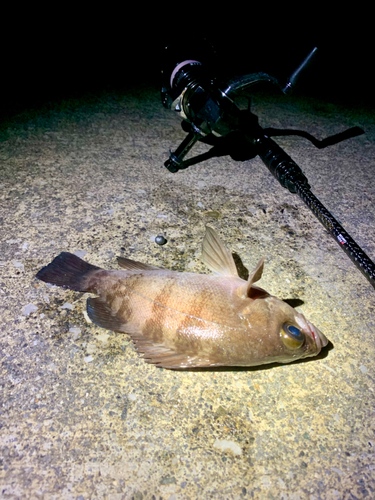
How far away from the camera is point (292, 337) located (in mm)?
1772

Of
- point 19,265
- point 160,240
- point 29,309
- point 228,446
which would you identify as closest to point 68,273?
point 29,309

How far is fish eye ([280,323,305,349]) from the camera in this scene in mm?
1774

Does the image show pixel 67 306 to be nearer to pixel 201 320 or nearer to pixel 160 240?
pixel 160 240

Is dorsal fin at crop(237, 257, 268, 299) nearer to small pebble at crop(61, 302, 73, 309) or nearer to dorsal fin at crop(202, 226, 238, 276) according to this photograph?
dorsal fin at crop(202, 226, 238, 276)

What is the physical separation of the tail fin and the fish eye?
1179mm

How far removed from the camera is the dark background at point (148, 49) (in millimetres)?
4730

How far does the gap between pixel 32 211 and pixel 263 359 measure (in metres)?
2.15

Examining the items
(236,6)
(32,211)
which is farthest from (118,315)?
(236,6)

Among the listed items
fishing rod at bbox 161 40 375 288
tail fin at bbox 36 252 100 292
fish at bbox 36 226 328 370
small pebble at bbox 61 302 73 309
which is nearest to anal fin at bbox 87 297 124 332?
fish at bbox 36 226 328 370

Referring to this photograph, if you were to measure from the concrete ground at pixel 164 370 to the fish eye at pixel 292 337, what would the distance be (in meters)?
0.32

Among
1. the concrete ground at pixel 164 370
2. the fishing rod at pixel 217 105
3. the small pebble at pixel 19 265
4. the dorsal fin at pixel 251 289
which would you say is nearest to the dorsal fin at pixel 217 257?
the dorsal fin at pixel 251 289

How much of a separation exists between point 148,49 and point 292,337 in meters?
6.43

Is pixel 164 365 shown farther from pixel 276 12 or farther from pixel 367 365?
pixel 276 12

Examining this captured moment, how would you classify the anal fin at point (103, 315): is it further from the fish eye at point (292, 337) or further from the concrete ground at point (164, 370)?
the fish eye at point (292, 337)
